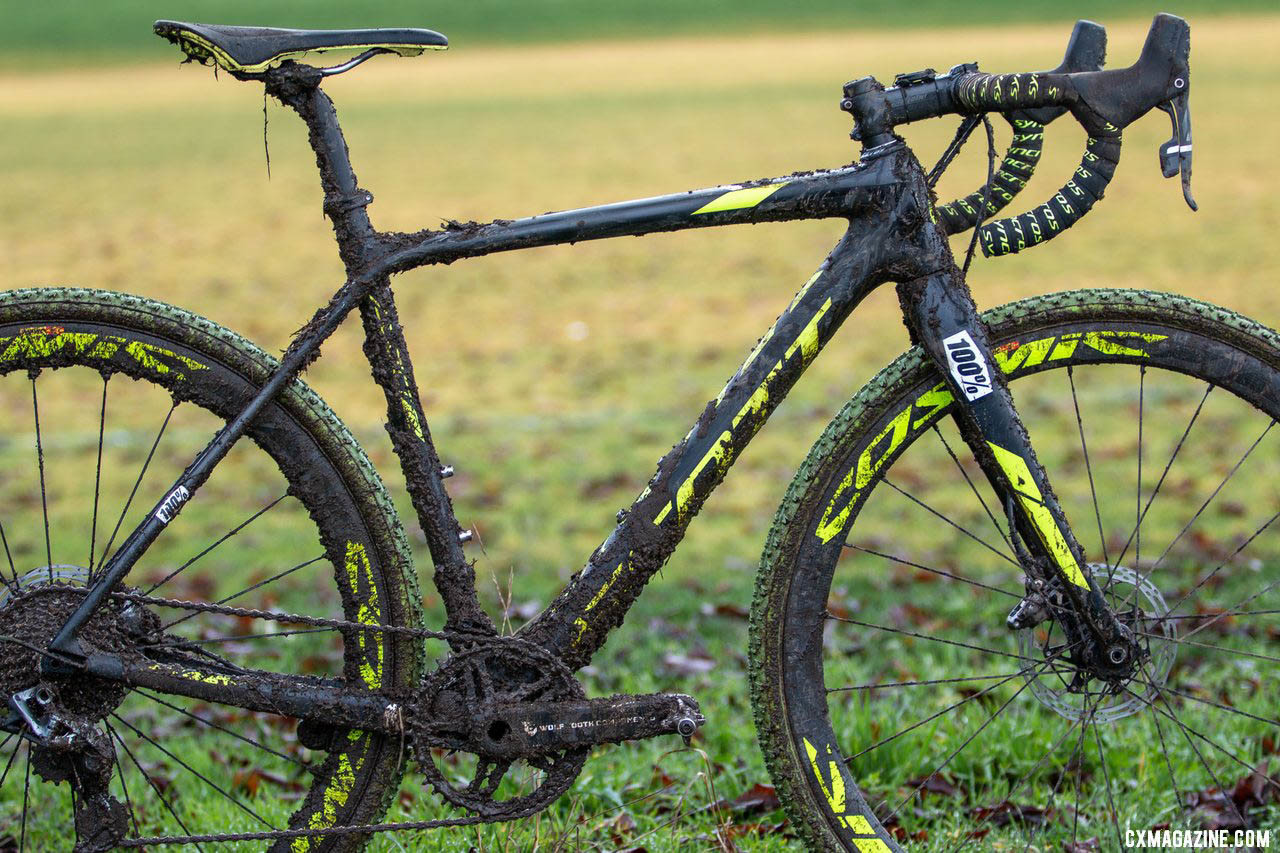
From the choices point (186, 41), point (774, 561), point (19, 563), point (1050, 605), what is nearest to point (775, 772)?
point (774, 561)

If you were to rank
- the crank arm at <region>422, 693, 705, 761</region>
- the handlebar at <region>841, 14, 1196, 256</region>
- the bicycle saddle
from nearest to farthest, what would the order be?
the bicycle saddle, the handlebar at <region>841, 14, 1196, 256</region>, the crank arm at <region>422, 693, 705, 761</region>

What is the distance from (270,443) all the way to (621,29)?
36277 millimetres

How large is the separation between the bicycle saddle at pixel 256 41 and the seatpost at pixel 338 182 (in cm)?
9

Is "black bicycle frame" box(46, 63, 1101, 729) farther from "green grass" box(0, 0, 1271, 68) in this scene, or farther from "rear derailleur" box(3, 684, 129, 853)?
"green grass" box(0, 0, 1271, 68)

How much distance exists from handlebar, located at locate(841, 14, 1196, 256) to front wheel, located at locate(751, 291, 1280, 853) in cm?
17

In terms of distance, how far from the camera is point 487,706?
2.71 metres

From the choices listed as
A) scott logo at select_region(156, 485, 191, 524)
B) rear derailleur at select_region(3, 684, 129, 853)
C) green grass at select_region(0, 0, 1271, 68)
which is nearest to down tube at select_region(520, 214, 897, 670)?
scott logo at select_region(156, 485, 191, 524)

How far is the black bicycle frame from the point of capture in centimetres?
265

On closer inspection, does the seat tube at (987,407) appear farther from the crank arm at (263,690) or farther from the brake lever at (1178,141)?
the crank arm at (263,690)

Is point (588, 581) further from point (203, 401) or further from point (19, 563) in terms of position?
point (19, 563)

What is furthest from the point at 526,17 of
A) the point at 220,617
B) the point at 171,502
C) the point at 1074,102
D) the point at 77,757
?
the point at 77,757

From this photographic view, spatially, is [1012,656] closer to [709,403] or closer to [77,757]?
[709,403]

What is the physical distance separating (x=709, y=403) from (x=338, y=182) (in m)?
0.87

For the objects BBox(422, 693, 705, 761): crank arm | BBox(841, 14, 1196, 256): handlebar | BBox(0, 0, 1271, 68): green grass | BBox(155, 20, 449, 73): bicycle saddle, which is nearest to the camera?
BBox(155, 20, 449, 73): bicycle saddle
